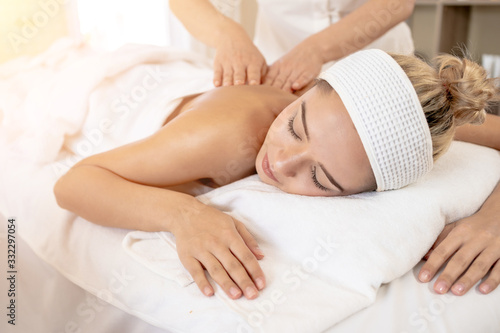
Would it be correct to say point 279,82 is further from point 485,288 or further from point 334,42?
point 485,288

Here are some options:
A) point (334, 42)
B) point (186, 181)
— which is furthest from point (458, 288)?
point (334, 42)

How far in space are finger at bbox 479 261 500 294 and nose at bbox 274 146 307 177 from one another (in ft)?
1.37

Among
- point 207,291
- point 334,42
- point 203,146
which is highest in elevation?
point 334,42

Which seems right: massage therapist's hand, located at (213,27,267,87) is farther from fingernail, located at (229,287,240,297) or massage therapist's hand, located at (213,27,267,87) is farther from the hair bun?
fingernail, located at (229,287,240,297)

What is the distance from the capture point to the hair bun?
3.54 feet

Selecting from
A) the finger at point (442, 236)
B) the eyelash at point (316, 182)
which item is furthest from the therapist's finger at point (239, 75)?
the finger at point (442, 236)

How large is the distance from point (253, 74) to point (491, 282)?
0.83 m

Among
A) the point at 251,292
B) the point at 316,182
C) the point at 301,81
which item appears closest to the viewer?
the point at 251,292

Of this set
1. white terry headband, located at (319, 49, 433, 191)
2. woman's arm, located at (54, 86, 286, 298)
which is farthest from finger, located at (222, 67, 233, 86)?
white terry headband, located at (319, 49, 433, 191)

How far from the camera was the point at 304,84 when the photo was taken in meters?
1.52

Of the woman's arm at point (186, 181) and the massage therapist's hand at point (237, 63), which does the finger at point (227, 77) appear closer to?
the massage therapist's hand at point (237, 63)

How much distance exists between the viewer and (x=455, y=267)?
97 cm

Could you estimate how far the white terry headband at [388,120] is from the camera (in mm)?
1016

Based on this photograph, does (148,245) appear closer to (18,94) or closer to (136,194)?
(136,194)
